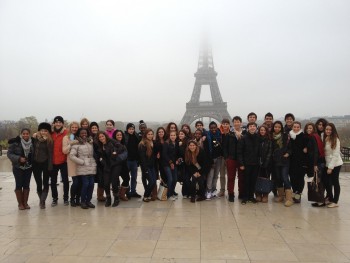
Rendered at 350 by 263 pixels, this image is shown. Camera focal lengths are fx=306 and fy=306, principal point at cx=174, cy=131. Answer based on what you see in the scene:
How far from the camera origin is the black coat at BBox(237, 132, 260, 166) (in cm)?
635

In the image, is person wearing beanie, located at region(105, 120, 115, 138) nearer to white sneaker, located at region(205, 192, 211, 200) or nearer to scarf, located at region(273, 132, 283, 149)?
white sneaker, located at region(205, 192, 211, 200)

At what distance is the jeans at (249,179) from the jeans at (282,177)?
0.45m

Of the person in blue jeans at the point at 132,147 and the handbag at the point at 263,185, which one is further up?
the person in blue jeans at the point at 132,147

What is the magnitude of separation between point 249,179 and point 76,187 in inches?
142

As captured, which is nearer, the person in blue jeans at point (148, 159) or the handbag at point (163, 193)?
the person in blue jeans at point (148, 159)

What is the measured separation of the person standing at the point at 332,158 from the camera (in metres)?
6.04

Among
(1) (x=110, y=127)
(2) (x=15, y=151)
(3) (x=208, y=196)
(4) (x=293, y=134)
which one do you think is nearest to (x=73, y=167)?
(2) (x=15, y=151)

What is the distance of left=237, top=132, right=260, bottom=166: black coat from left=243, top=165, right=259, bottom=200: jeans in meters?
0.13

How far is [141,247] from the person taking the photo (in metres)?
4.11

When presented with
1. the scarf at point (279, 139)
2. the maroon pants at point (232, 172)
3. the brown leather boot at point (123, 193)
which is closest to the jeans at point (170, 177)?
the brown leather boot at point (123, 193)

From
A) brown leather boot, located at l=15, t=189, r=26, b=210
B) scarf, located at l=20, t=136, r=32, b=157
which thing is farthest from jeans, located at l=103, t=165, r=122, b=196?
brown leather boot, located at l=15, t=189, r=26, b=210

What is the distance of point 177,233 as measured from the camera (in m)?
4.65

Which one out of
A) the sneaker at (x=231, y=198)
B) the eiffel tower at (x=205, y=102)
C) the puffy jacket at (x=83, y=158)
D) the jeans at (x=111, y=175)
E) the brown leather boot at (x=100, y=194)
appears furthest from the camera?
the eiffel tower at (x=205, y=102)

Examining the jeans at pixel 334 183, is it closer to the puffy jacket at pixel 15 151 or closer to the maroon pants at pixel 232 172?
the maroon pants at pixel 232 172
